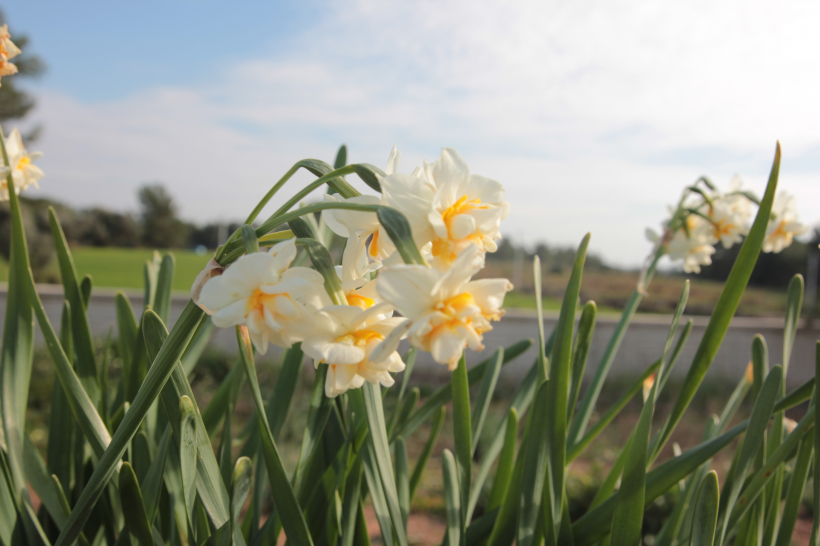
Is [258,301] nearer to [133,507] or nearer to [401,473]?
[133,507]

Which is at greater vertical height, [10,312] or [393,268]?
[393,268]

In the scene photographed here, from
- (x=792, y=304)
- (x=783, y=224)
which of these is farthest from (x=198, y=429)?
(x=783, y=224)

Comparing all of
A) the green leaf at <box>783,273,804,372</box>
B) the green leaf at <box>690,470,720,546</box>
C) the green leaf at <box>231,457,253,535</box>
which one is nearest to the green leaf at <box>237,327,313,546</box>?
the green leaf at <box>231,457,253,535</box>

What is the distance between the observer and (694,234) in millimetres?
1438

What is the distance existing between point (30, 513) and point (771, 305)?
1392cm

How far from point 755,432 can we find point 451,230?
0.64 meters

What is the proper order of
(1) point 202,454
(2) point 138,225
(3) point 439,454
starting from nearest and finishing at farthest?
(1) point 202,454 → (3) point 439,454 → (2) point 138,225

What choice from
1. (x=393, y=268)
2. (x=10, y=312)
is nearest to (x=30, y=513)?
(x=10, y=312)

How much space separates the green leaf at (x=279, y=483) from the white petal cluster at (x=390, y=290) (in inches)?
5.1

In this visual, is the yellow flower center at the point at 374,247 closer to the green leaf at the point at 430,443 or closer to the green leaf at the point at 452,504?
the green leaf at the point at 452,504

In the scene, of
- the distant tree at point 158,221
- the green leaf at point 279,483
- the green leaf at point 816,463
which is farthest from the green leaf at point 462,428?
the distant tree at point 158,221

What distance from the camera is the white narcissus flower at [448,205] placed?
397mm

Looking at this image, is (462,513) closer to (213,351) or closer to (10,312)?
(10,312)

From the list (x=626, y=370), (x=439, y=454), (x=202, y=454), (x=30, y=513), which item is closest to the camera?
(x=202, y=454)
